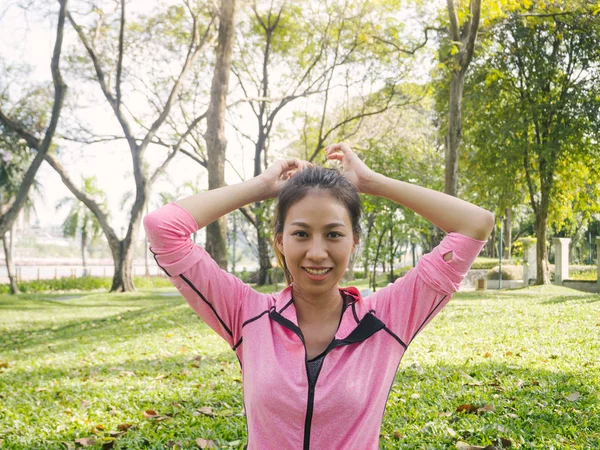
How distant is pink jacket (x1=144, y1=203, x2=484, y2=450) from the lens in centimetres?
173

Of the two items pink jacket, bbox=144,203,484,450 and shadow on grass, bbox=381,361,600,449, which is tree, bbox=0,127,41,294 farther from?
pink jacket, bbox=144,203,484,450

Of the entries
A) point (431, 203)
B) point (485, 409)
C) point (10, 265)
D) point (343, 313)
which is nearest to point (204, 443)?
point (485, 409)

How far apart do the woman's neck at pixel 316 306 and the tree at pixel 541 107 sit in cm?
1639

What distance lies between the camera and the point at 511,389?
4699 millimetres

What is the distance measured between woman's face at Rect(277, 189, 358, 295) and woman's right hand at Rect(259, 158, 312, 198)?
21cm

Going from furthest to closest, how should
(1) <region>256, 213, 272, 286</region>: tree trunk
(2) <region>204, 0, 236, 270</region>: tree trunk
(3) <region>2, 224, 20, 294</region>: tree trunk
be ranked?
1. (3) <region>2, 224, 20, 294</region>: tree trunk
2. (1) <region>256, 213, 272, 286</region>: tree trunk
3. (2) <region>204, 0, 236, 270</region>: tree trunk

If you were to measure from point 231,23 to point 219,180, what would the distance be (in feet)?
11.5

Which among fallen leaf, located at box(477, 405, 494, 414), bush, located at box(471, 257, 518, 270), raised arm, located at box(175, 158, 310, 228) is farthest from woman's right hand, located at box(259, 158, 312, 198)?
bush, located at box(471, 257, 518, 270)

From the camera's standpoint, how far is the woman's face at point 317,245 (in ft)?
6.16

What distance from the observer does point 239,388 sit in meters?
5.28

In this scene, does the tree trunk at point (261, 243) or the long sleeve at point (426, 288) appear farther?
the tree trunk at point (261, 243)

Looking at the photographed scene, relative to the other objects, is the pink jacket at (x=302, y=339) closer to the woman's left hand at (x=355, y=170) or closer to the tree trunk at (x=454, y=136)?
Answer: the woman's left hand at (x=355, y=170)

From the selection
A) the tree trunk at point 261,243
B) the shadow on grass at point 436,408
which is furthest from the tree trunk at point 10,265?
the shadow on grass at point 436,408

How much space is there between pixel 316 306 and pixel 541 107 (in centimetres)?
1750
